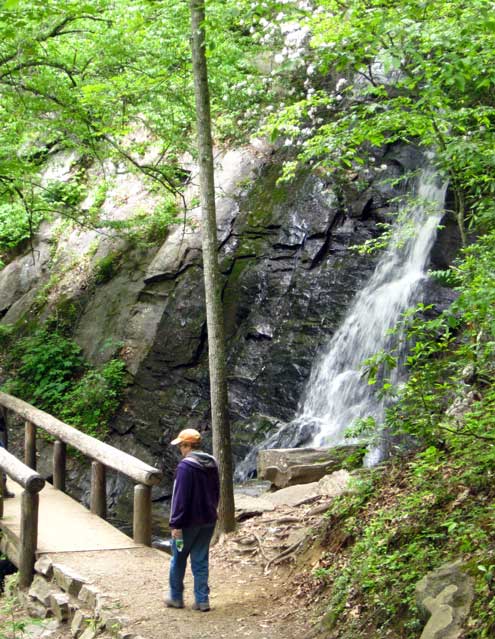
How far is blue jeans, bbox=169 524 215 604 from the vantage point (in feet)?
19.7

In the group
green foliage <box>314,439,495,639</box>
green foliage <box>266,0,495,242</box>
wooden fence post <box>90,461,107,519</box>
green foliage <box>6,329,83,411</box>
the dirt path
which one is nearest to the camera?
green foliage <box>314,439,495,639</box>

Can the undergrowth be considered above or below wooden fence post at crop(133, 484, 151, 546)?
above

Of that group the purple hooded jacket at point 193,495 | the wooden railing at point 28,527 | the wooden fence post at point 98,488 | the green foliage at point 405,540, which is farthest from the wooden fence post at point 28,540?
the green foliage at point 405,540

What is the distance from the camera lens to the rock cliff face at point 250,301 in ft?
43.7

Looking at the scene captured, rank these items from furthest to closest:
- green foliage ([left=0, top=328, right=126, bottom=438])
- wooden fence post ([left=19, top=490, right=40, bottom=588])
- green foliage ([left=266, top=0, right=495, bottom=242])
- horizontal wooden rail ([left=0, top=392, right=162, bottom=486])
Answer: green foliage ([left=0, top=328, right=126, bottom=438]), horizontal wooden rail ([left=0, top=392, right=162, bottom=486]), wooden fence post ([left=19, top=490, right=40, bottom=588]), green foliage ([left=266, top=0, right=495, bottom=242])

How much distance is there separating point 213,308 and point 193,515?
3019 millimetres

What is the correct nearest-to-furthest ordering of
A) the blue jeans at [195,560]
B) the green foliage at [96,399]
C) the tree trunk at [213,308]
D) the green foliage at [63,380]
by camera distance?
the blue jeans at [195,560] < the tree trunk at [213,308] < the green foliage at [96,399] < the green foliage at [63,380]

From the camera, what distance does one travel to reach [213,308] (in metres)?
8.38

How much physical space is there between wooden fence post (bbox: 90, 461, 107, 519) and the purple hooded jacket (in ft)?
10.5

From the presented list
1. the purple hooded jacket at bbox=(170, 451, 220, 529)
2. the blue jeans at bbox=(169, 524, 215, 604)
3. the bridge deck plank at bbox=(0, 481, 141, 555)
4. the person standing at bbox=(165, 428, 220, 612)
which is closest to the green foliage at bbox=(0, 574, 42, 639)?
the bridge deck plank at bbox=(0, 481, 141, 555)

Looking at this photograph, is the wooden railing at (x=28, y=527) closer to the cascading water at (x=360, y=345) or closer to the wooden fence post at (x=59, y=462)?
the wooden fence post at (x=59, y=462)

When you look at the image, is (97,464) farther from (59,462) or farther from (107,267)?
(107,267)

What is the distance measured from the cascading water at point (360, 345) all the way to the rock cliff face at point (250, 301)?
29cm

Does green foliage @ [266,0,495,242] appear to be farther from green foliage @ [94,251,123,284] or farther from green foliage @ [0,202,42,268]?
green foliage @ [0,202,42,268]
